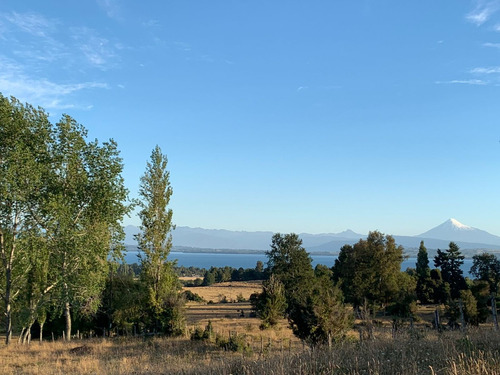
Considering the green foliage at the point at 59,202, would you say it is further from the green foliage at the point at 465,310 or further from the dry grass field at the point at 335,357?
the green foliage at the point at 465,310

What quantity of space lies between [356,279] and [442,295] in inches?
805

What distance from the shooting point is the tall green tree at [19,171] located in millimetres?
18586

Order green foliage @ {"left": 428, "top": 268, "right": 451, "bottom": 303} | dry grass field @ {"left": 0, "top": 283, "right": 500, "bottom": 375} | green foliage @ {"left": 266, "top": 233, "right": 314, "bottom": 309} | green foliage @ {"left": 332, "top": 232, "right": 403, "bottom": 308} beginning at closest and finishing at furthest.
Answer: dry grass field @ {"left": 0, "top": 283, "right": 500, "bottom": 375} < green foliage @ {"left": 266, "top": 233, "right": 314, "bottom": 309} < green foliage @ {"left": 332, "top": 232, "right": 403, "bottom": 308} < green foliage @ {"left": 428, "top": 268, "right": 451, "bottom": 303}

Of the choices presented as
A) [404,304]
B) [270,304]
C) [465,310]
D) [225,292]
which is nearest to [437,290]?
[404,304]

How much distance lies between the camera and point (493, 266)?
6366 cm

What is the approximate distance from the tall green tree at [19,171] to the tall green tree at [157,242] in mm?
9197

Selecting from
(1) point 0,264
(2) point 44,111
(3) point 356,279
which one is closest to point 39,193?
(2) point 44,111

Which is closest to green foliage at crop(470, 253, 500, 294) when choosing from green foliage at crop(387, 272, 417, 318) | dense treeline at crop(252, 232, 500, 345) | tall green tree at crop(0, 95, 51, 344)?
dense treeline at crop(252, 232, 500, 345)

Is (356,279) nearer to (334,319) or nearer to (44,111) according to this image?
(334,319)

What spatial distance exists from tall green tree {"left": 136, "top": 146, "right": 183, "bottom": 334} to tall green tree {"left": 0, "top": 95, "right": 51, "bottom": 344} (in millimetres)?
9197

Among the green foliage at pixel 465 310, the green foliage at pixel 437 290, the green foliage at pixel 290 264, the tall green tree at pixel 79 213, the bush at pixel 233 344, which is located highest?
the tall green tree at pixel 79 213

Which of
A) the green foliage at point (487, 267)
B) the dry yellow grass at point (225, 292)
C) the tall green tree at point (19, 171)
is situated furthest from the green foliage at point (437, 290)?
the tall green tree at point (19, 171)

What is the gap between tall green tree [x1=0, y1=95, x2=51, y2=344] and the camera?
18.6 m

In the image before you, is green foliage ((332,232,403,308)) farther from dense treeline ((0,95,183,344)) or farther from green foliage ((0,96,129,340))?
green foliage ((0,96,129,340))
